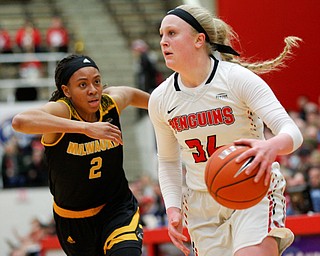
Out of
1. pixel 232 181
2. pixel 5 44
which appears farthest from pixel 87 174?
pixel 5 44

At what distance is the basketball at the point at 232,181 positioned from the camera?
422cm

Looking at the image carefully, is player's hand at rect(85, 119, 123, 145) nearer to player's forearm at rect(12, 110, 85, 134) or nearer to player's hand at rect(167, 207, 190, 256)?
player's forearm at rect(12, 110, 85, 134)

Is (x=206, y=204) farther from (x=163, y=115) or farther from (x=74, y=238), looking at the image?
(x=74, y=238)

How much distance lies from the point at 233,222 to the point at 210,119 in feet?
2.05

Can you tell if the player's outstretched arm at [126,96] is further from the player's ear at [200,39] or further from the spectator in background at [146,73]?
the spectator in background at [146,73]

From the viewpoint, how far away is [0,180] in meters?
15.6

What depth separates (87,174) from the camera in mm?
5715

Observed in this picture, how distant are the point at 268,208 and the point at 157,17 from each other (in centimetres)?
1804

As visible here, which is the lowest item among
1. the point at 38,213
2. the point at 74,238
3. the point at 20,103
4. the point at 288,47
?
the point at 38,213

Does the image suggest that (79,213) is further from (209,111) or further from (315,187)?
(315,187)

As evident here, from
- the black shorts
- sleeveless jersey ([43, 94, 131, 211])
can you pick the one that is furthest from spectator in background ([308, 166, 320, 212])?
sleeveless jersey ([43, 94, 131, 211])

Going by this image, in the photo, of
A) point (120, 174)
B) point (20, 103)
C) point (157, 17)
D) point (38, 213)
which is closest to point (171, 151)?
point (120, 174)

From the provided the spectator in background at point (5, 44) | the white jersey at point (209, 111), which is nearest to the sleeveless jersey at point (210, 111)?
the white jersey at point (209, 111)

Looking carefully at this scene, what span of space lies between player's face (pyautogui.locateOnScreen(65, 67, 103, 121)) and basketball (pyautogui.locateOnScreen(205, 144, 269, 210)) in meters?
1.45
